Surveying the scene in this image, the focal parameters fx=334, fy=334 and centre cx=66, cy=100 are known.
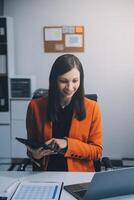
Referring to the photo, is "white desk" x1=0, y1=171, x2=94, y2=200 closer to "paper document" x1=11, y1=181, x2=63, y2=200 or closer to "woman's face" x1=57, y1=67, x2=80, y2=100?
"paper document" x1=11, y1=181, x2=63, y2=200

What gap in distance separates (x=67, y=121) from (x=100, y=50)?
2.63 metres

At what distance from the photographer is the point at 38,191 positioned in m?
1.48

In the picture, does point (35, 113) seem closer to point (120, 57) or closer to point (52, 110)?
point (52, 110)

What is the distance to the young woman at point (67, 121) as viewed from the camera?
1.83 meters

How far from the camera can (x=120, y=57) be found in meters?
4.37

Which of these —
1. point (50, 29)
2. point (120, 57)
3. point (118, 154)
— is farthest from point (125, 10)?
point (118, 154)

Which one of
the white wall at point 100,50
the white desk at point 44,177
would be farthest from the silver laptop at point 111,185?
the white wall at point 100,50

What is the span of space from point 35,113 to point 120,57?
2668mm

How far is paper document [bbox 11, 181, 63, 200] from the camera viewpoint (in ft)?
4.65

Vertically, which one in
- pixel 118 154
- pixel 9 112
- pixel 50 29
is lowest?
pixel 118 154

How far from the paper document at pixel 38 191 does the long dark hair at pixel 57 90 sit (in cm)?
43

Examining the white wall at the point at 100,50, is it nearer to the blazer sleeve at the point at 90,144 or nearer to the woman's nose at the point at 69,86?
the blazer sleeve at the point at 90,144

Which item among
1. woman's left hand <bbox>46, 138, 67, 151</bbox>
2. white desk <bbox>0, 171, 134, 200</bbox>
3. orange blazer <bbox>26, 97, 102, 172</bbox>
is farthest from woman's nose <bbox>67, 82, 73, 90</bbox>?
white desk <bbox>0, 171, 134, 200</bbox>

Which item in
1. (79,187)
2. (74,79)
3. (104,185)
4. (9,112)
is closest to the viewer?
(104,185)
